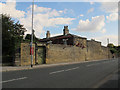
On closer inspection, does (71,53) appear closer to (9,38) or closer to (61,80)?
(9,38)

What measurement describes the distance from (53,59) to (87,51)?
17.4 m

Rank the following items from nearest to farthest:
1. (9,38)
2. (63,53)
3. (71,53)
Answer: (9,38)
(63,53)
(71,53)

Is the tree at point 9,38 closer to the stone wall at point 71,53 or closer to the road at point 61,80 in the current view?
the stone wall at point 71,53

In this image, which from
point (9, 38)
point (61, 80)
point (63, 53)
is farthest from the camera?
point (63, 53)

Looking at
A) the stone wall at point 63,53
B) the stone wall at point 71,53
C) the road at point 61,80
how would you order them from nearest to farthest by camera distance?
the road at point 61,80, the stone wall at point 63,53, the stone wall at point 71,53

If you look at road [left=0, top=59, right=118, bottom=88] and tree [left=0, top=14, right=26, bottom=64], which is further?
tree [left=0, top=14, right=26, bottom=64]

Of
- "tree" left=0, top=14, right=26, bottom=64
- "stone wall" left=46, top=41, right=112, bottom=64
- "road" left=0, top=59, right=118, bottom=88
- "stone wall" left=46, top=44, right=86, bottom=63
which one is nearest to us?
"road" left=0, top=59, right=118, bottom=88

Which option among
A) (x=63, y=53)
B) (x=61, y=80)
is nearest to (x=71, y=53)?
(x=63, y=53)

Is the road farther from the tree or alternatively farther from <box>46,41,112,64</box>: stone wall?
<box>46,41,112,64</box>: stone wall

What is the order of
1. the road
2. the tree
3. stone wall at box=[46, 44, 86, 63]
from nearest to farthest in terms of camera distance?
the road
the tree
stone wall at box=[46, 44, 86, 63]

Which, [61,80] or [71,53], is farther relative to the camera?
[71,53]

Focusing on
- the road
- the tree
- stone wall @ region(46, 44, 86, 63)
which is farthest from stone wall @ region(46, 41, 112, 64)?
the road

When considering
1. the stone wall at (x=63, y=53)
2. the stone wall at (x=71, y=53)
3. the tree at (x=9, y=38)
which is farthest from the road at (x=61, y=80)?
the stone wall at (x=71, y=53)

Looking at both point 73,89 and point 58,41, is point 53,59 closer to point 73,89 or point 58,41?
point 58,41
